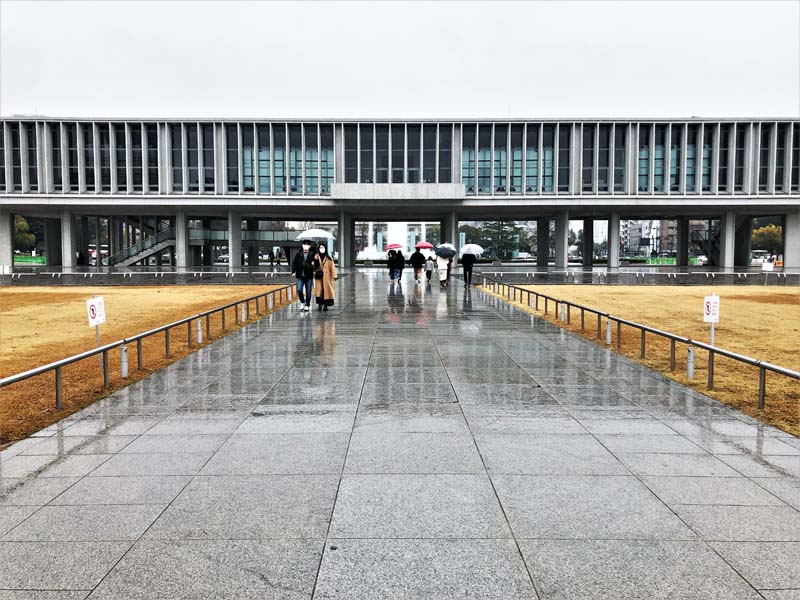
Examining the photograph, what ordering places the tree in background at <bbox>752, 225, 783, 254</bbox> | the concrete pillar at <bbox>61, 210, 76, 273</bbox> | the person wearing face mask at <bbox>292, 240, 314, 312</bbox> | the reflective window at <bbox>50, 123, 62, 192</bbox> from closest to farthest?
the person wearing face mask at <bbox>292, 240, 314, 312</bbox>, the reflective window at <bbox>50, 123, 62, 192</bbox>, the concrete pillar at <bbox>61, 210, 76, 273</bbox>, the tree in background at <bbox>752, 225, 783, 254</bbox>

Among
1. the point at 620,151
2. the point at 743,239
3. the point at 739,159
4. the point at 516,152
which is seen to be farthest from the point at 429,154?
the point at 743,239

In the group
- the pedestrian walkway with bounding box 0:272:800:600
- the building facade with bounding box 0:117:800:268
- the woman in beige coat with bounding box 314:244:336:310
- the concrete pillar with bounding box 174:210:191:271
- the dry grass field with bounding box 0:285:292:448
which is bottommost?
the dry grass field with bounding box 0:285:292:448

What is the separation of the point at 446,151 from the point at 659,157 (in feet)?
60.6

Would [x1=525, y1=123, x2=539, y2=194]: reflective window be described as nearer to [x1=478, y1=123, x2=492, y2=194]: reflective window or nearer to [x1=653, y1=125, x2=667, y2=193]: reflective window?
[x1=478, y1=123, x2=492, y2=194]: reflective window

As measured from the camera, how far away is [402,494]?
16.2 feet

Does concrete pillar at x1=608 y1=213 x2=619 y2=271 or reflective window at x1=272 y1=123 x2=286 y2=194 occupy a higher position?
reflective window at x1=272 y1=123 x2=286 y2=194

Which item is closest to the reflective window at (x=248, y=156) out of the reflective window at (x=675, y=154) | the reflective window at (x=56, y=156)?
the reflective window at (x=56, y=156)

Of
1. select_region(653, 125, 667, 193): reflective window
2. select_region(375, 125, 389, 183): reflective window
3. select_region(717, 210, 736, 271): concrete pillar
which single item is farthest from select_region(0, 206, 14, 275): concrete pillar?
select_region(717, 210, 736, 271): concrete pillar

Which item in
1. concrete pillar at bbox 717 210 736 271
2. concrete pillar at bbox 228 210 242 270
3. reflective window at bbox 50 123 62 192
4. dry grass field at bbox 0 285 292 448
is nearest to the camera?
dry grass field at bbox 0 285 292 448

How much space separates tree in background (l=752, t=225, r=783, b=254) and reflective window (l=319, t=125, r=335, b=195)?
255 ft

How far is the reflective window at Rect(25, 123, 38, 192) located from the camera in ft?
176

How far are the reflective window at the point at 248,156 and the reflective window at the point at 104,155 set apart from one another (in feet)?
37.3

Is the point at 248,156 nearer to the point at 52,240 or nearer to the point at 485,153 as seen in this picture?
the point at 485,153

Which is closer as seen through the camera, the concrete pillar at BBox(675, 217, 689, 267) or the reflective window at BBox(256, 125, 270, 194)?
the reflective window at BBox(256, 125, 270, 194)
